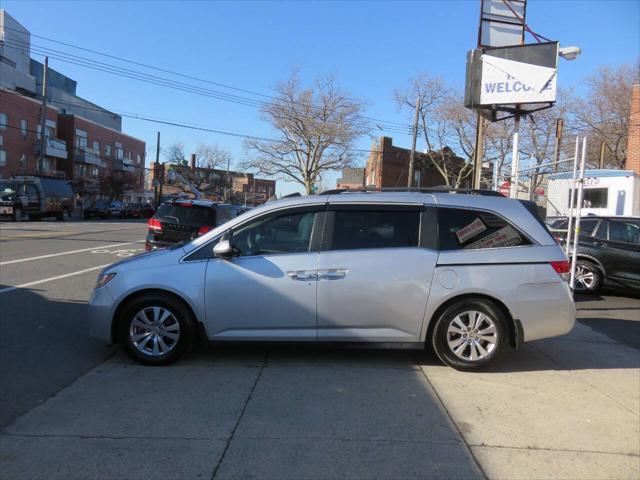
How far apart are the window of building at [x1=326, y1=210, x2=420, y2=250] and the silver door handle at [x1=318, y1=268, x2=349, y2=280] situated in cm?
23

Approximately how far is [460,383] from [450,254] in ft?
3.98

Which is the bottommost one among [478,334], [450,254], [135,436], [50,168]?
[135,436]

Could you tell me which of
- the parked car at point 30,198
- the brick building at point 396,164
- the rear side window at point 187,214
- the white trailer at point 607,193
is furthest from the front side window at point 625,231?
the brick building at point 396,164

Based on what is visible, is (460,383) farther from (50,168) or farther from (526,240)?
(50,168)

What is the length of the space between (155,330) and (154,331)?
0.05 feet

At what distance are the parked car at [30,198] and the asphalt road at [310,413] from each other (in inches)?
1052

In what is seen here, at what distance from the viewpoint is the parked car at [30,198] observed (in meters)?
29.1

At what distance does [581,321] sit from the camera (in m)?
7.94

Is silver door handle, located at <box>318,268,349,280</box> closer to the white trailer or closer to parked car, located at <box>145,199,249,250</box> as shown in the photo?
parked car, located at <box>145,199,249,250</box>

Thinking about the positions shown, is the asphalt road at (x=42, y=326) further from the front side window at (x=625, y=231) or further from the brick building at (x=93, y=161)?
the brick building at (x=93, y=161)

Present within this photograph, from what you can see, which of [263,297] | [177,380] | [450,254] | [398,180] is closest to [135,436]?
[177,380]

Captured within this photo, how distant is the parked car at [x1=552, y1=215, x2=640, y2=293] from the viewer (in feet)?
31.9

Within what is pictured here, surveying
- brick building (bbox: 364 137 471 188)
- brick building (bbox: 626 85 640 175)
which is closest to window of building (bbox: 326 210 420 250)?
brick building (bbox: 626 85 640 175)

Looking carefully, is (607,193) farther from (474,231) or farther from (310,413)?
(310,413)
